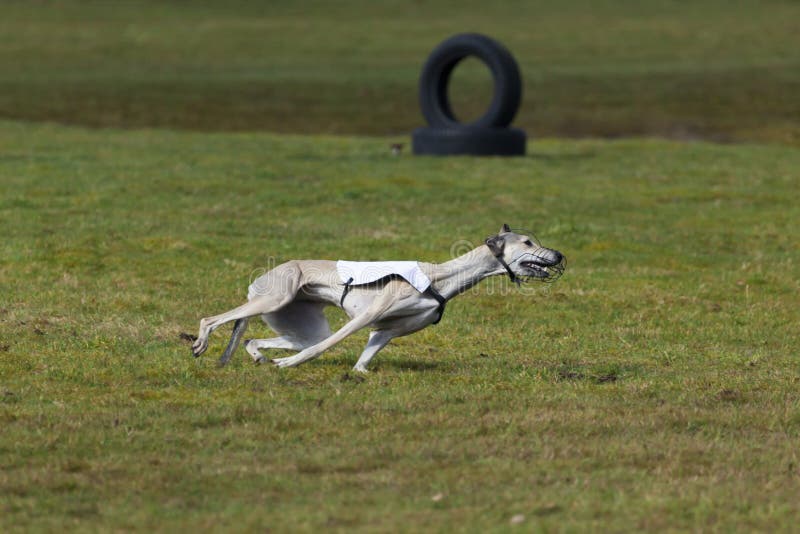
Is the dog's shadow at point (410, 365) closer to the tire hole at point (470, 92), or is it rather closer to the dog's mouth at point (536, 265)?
the dog's mouth at point (536, 265)

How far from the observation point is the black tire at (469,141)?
34406 mm

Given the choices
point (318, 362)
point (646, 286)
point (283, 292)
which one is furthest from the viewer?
point (646, 286)

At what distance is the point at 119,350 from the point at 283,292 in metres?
2.45

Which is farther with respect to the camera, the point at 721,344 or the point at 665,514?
the point at 721,344

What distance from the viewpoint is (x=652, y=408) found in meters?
11.2

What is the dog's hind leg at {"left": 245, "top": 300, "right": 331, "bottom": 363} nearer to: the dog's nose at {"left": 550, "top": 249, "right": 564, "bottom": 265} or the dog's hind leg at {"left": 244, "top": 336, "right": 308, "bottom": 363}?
the dog's hind leg at {"left": 244, "top": 336, "right": 308, "bottom": 363}

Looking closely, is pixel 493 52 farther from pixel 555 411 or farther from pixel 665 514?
pixel 665 514

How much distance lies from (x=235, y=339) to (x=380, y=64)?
60.8 metres

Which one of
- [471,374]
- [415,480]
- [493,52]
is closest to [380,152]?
[493,52]

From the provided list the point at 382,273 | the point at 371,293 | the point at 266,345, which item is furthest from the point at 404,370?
the point at 266,345

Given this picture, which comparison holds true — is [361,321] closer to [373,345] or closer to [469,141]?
Answer: [373,345]

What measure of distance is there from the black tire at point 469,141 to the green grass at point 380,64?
1449 cm

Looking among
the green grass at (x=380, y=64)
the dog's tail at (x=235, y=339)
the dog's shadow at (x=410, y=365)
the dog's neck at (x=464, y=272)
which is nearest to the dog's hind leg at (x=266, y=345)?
the dog's tail at (x=235, y=339)

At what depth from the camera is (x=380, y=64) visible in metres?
71.9
